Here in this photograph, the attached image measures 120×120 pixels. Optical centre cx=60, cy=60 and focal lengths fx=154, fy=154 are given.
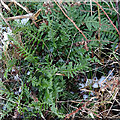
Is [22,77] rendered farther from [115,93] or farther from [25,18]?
[115,93]

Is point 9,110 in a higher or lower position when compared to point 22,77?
lower

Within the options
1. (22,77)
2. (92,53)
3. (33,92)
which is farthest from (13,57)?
(92,53)

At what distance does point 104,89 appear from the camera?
4.40 ft

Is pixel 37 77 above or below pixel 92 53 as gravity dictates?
below

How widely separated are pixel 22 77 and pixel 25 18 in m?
0.54

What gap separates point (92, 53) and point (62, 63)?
0.93ft

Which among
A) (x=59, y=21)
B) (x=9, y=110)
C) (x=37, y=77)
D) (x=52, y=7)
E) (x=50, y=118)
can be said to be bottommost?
(x=50, y=118)

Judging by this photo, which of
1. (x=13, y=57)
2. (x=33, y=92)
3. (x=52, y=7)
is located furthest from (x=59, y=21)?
(x=33, y=92)

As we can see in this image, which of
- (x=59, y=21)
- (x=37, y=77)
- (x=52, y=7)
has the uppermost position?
(x=52, y=7)

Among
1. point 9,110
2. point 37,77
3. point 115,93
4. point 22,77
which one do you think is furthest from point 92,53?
point 9,110

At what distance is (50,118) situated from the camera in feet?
4.38

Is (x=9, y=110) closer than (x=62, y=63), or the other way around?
(x=9, y=110)

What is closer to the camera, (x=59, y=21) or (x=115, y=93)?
(x=115, y=93)

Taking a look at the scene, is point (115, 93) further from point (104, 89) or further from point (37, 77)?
point (37, 77)
